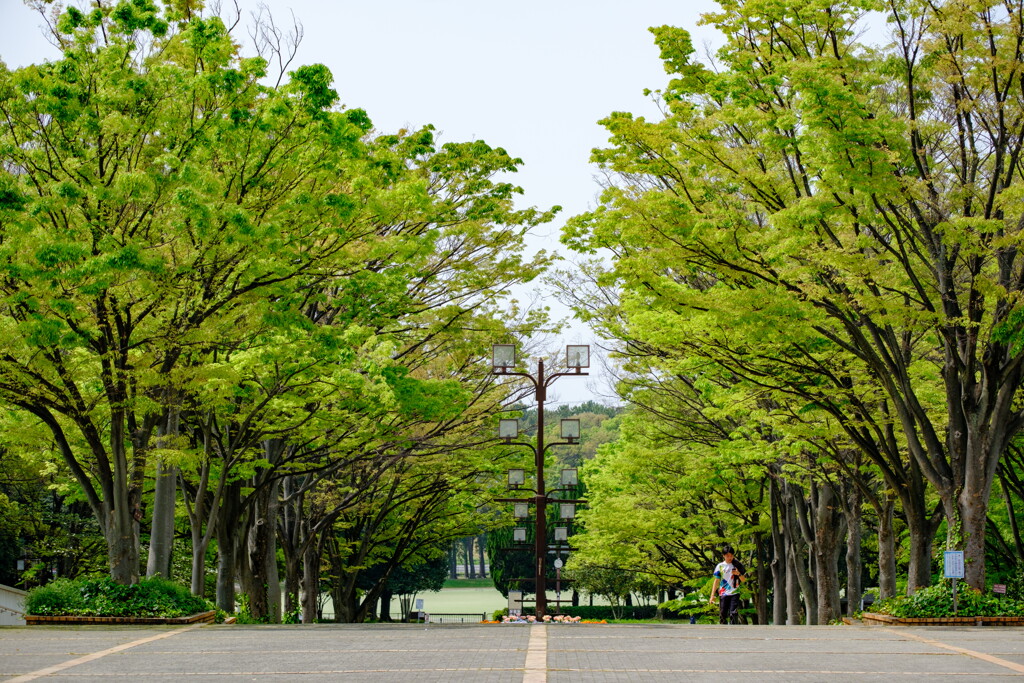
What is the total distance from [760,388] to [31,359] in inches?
453

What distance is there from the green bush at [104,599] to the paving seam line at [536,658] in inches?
209

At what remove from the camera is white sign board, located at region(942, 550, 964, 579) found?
14.4 metres

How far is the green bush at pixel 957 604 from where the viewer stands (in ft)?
48.6

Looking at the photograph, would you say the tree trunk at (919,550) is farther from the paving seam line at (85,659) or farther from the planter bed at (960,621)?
the paving seam line at (85,659)

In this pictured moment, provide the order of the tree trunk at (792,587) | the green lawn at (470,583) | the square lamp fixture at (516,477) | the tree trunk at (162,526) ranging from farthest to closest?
the green lawn at (470,583) → the tree trunk at (792,587) → the square lamp fixture at (516,477) → the tree trunk at (162,526)

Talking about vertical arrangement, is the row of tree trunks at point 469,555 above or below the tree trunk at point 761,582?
below

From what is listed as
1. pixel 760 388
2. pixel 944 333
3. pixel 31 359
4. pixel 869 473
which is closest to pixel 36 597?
pixel 31 359

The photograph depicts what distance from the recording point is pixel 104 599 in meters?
14.6

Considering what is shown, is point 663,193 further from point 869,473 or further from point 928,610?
point 869,473

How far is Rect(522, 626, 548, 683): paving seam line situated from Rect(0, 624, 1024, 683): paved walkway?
0.04 ft

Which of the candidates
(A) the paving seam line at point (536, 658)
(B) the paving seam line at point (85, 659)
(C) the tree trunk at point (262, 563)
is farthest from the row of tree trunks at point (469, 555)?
(A) the paving seam line at point (536, 658)

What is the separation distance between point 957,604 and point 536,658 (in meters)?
7.67

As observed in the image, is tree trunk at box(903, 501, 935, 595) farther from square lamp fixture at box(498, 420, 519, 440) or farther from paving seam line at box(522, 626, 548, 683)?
square lamp fixture at box(498, 420, 519, 440)

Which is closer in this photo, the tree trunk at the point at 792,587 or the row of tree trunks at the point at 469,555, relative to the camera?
the tree trunk at the point at 792,587
